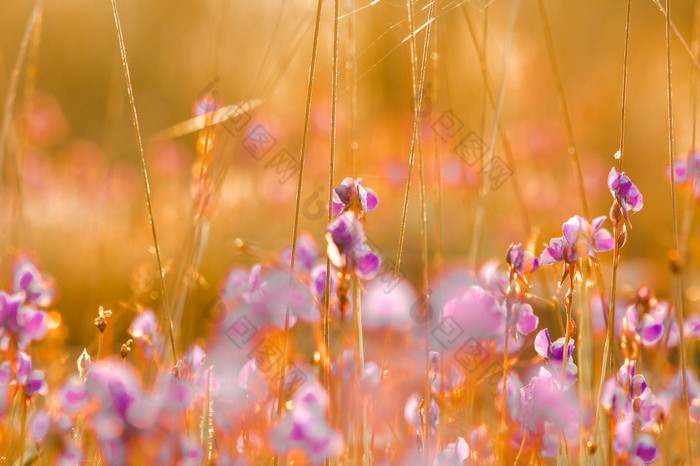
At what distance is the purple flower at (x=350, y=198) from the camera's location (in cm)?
53

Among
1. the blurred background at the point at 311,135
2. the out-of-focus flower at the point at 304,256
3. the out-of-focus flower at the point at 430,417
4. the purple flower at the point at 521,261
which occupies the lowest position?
the out-of-focus flower at the point at 430,417

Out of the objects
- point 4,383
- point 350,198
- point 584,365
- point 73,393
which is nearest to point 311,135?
point 584,365

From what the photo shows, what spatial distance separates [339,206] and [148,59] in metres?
5.52

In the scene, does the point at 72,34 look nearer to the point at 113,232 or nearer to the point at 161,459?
the point at 113,232

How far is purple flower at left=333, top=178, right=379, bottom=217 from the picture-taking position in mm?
531

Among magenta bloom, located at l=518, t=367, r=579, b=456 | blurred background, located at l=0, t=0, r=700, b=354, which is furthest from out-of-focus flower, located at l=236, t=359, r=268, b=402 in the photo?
magenta bloom, located at l=518, t=367, r=579, b=456

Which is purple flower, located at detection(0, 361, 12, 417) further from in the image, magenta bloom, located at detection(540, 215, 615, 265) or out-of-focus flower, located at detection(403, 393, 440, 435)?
magenta bloom, located at detection(540, 215, 615, 265)

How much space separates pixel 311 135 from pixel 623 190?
3.21m

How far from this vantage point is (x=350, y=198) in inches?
21.4

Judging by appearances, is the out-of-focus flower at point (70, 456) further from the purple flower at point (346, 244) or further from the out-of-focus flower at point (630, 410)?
the out-of-focus flower at point (630, 410)

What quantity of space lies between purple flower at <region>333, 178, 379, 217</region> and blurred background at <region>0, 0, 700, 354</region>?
0.16m

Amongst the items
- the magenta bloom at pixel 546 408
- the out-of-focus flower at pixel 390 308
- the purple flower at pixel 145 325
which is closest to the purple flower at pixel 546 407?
the magenta bloom at pixel 546 408

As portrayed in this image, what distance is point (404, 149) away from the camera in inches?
152

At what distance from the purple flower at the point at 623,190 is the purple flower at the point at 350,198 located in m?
0.18
